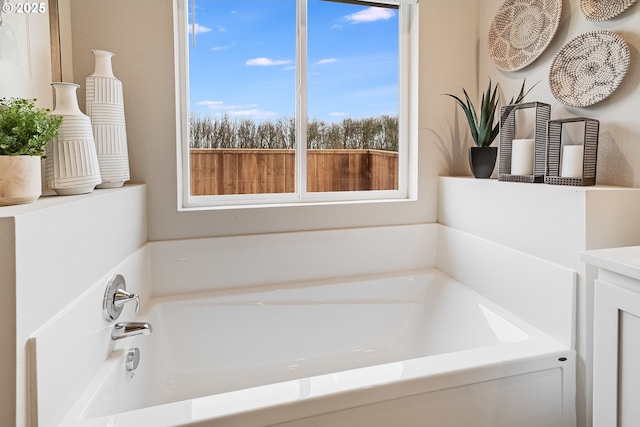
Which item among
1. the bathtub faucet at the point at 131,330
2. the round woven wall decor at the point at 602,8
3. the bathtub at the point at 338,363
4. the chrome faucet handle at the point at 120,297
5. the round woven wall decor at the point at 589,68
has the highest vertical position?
the round woven wall decor at the point at 602,8

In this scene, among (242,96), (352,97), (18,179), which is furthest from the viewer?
(352,97)

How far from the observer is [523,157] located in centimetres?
182

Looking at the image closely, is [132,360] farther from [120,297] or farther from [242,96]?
[242,96]

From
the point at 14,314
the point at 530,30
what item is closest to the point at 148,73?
the point at 14,314

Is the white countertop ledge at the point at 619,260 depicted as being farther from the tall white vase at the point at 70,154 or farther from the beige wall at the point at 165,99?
the tall white vase at the point at 70,154

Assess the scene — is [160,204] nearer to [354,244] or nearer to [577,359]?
[354,244]

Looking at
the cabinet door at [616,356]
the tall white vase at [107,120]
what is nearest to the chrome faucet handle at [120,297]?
the tall white vase at [107,120]

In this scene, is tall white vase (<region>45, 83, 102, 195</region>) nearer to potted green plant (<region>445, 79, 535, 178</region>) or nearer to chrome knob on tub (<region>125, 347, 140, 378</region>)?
chrome knob on tub (<region>125, 347, 140, 378</region>)

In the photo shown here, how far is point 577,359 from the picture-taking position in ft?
4.72

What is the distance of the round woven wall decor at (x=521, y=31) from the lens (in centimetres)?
184

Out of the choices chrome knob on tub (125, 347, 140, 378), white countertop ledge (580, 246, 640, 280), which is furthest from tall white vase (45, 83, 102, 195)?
white countertop ledge (580, 246, 640, 280)

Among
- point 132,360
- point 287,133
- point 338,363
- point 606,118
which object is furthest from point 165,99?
point 606,118

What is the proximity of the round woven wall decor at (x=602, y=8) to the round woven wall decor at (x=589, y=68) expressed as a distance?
0.18ft

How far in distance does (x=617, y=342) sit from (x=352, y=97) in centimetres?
180
